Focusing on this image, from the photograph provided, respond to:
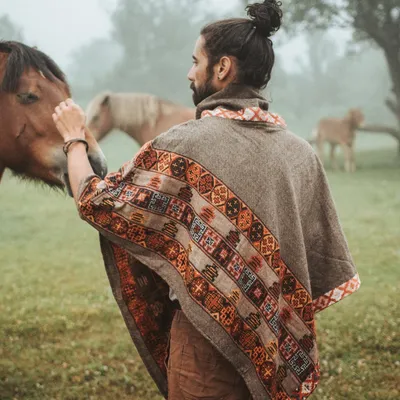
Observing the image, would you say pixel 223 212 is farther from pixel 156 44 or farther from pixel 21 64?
pixel 156 44

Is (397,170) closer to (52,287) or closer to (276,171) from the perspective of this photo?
(52,287)

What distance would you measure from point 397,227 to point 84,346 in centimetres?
635

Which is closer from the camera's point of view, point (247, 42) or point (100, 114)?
point (247, 42)

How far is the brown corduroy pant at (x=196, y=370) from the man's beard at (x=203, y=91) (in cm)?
73

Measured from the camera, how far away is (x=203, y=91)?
67.3 inches

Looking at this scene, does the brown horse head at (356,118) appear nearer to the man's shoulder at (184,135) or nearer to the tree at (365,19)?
the tree at (365,19)

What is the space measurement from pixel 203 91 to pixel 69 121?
487 mm

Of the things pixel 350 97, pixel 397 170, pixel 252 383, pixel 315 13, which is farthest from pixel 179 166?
pixel 350 97

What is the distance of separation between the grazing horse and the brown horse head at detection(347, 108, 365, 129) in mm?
11349

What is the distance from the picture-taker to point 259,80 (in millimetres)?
1672

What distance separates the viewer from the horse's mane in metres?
2.43

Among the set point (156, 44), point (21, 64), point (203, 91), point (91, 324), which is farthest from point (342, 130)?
point (156, 44)

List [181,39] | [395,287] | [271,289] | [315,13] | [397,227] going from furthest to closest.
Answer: [181,39] < [315,13] < [397,227] < [395,287] < [271,289]

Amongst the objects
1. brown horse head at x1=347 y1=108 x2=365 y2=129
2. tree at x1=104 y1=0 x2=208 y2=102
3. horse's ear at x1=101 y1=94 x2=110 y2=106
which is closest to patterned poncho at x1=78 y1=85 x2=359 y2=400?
horse's ear at x1=101 y1=94 x2=110 y2=106
